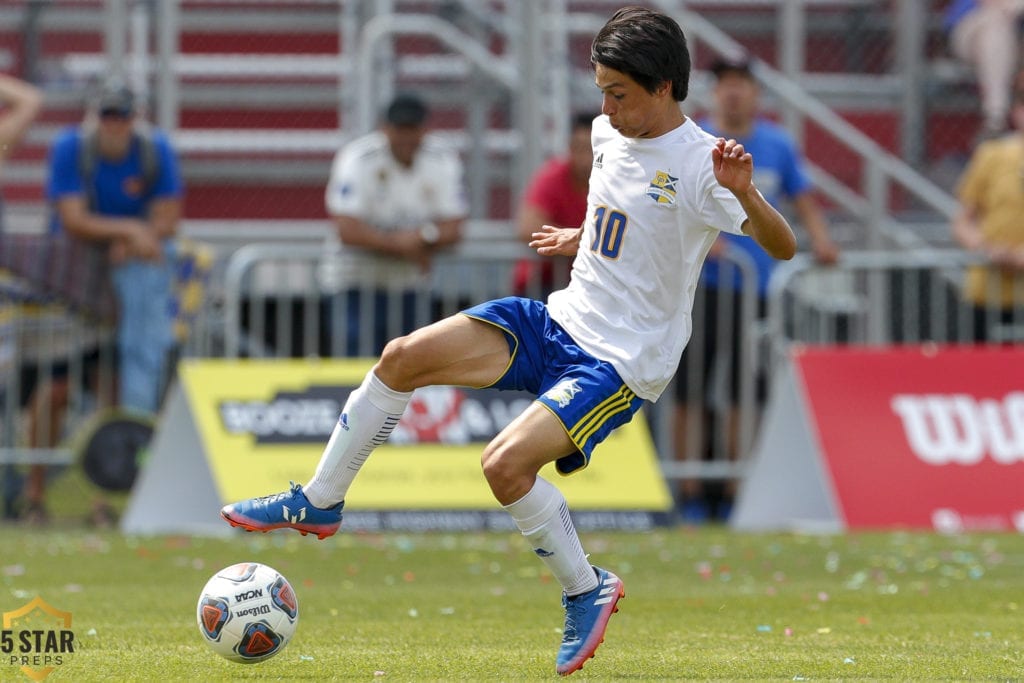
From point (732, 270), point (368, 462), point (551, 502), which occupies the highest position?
point (551, 502)

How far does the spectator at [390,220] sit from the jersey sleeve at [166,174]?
111 centimetres

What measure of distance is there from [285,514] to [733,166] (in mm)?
1990

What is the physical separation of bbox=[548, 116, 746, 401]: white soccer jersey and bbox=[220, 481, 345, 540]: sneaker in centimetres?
110

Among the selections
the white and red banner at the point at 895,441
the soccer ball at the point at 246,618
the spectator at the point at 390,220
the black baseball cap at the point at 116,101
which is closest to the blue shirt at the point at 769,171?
the white and red banner at the point at 895,441

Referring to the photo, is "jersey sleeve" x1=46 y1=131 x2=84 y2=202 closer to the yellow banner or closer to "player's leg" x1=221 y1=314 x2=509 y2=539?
the yellow banner

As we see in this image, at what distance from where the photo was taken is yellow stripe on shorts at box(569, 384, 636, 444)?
615 cm

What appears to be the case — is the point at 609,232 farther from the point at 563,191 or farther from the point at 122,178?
the point at 122,178

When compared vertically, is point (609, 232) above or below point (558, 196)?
above

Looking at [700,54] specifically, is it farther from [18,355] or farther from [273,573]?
[273,573]

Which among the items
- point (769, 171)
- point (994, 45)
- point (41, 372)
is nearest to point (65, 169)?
point (41, 372)

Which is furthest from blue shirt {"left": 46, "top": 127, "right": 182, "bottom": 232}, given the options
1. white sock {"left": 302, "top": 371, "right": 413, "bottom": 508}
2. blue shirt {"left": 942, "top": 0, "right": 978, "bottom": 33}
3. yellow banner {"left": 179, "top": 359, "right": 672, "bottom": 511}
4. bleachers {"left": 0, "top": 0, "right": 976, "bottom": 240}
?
blue shirt {"left": 942, "top": 0, "right": 978, "bottom": 33}

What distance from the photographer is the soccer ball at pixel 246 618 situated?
5805 millimetres

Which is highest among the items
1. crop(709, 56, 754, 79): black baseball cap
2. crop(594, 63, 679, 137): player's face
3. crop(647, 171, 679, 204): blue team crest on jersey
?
crop(594, 63, 679, 137): player's face

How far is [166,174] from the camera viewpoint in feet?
40.5
